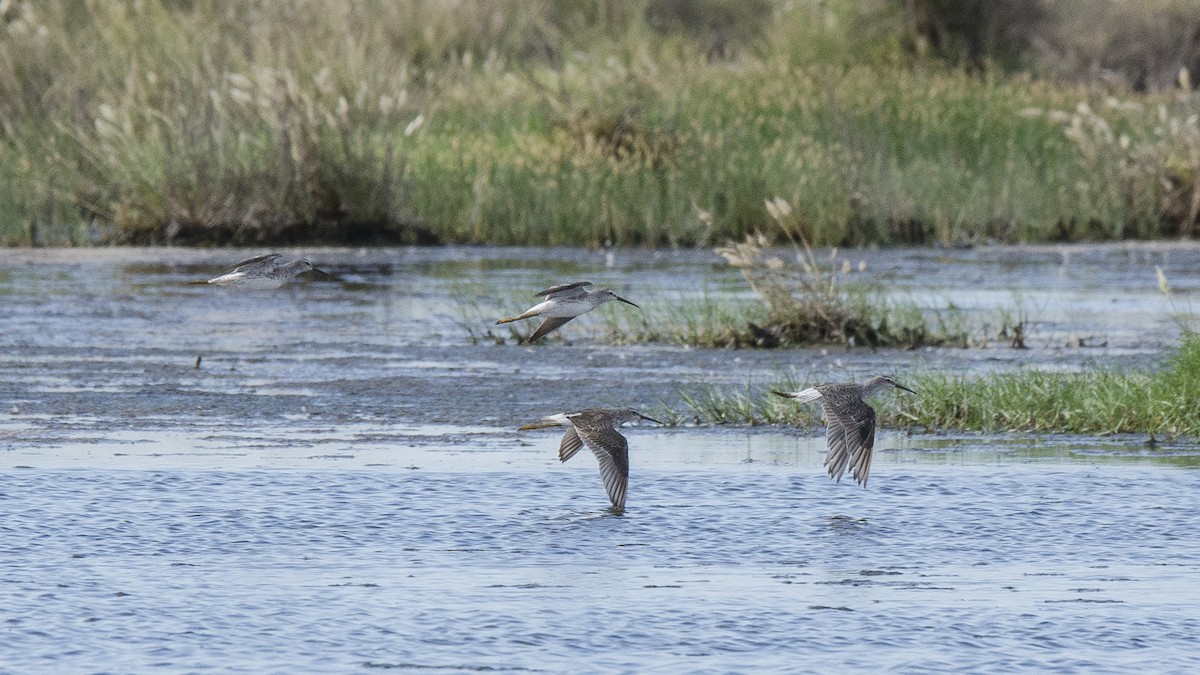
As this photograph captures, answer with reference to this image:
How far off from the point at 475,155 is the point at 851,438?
14533 mm

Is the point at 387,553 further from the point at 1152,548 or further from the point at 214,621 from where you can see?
the point at 1152,548

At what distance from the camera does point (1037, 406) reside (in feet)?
32.8

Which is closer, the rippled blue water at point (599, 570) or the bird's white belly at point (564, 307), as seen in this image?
the rippled blue water at point (599, 570)

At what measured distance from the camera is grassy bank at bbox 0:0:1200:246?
20.0 meters

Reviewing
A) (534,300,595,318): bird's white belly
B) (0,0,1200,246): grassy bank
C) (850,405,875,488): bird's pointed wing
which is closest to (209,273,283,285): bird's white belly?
(534,300,595,318): bird's white belly

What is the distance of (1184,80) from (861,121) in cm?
490

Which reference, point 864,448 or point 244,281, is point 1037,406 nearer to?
point 864,448

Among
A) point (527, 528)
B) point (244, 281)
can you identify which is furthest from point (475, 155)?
point (527, 528)

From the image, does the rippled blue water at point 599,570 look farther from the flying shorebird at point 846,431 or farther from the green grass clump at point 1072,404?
the green grass clump at point 1072,404

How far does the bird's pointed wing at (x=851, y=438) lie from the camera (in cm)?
778

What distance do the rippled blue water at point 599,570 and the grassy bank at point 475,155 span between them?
989 centimetres

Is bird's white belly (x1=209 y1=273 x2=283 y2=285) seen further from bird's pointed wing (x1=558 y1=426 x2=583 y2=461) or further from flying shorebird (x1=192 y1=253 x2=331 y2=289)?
bird's pointed wing (x1=558 y1=426 x2=583 y2=461)

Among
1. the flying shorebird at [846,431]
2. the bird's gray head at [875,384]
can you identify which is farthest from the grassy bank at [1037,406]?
the flying shorebird at [846,431]

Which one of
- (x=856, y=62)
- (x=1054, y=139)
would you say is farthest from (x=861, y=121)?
(x=856, y=62)
